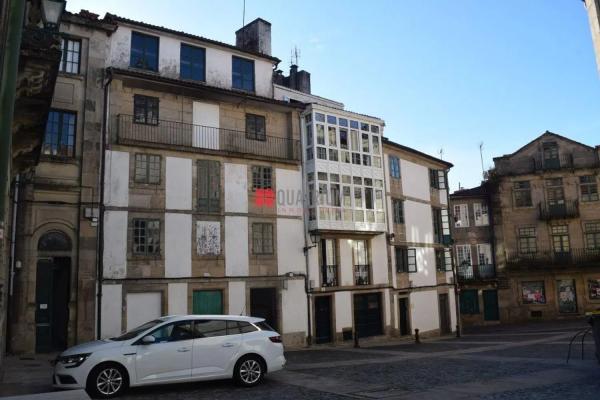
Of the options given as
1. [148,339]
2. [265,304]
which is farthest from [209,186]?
[148,339]

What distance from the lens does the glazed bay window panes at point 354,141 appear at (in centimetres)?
2608

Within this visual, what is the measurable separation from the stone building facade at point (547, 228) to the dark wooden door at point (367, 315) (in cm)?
1654

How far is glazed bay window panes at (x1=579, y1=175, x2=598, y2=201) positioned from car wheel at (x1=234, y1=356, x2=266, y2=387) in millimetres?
35440

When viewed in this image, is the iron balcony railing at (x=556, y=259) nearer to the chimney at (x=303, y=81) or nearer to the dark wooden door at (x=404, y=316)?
the dark wooden door at (x=404, y=316)

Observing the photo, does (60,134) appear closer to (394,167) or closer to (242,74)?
(242,74)

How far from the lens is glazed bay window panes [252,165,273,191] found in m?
23.2

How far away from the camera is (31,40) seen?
9883 mm

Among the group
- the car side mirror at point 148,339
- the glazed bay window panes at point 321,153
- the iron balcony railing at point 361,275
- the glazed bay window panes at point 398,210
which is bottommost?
the car side mirror at point 148,339

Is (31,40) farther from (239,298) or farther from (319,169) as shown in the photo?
(319,169)

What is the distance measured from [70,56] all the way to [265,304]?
498 inches

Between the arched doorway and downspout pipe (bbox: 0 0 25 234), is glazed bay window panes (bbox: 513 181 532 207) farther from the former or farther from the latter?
downspout pipe (bbox: 0 0 25 234)

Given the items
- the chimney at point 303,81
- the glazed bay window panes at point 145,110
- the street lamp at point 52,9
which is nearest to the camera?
the street lamp at point 52,9

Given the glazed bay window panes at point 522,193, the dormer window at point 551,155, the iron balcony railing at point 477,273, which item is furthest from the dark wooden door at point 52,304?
the dormer window at point 551,155

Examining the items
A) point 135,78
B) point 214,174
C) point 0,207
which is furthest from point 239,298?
point 0,207
